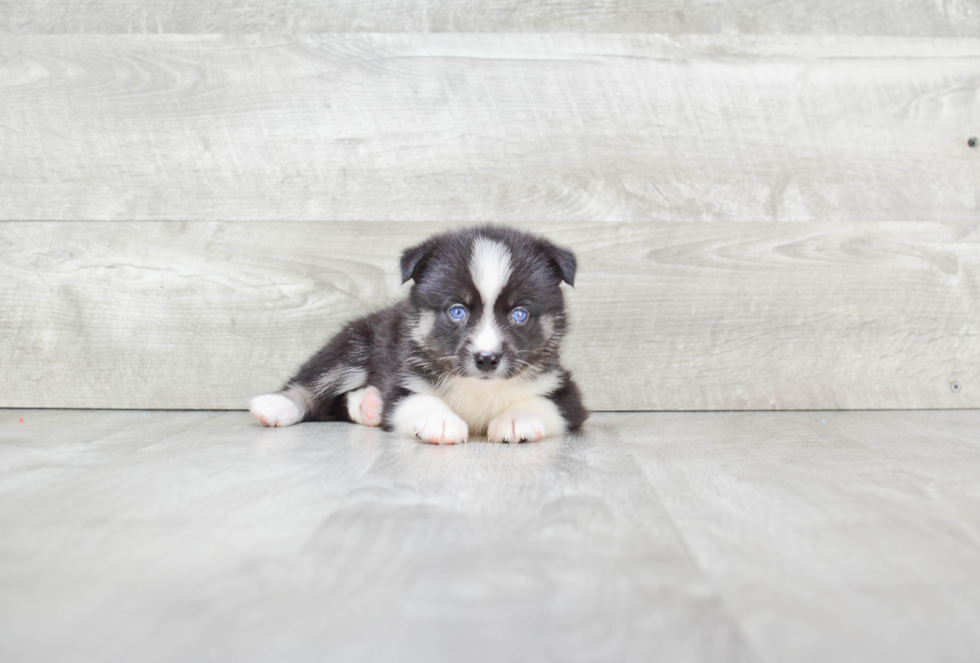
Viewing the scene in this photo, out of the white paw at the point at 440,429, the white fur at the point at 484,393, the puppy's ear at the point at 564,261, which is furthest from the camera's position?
the white fur at the point at 484,393

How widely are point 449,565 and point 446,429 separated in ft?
3.45

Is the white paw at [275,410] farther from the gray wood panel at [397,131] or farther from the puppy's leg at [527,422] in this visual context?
the gray wood panel at [397,131]

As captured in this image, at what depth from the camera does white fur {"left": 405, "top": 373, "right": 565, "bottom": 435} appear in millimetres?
2502

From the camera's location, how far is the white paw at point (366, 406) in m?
2.67

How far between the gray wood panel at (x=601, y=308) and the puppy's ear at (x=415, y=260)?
763 mm

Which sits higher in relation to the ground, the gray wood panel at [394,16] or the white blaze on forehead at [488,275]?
the gray wood panel at [394,16]

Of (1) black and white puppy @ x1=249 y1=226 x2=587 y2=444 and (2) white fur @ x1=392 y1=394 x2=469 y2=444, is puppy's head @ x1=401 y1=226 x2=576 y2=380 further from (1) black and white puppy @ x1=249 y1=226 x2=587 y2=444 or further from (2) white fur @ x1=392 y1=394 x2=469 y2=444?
(2) white fur @ x1=392 y1=394 x2=469 y2=444

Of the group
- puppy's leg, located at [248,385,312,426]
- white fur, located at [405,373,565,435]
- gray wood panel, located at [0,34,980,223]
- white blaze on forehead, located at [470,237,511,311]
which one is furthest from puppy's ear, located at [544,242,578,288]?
puppy's leg, located at [248,385,312,426]

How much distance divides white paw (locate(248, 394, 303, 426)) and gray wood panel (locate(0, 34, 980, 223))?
34.4 inches

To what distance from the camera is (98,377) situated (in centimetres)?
319

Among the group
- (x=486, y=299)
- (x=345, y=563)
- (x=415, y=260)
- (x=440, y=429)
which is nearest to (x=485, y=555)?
(x=345, y=563)

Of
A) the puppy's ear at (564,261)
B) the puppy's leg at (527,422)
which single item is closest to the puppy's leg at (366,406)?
the puppy's leg at (527,422)

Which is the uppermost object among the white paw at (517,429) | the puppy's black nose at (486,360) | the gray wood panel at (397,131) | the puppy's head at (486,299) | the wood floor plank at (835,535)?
the gray wood panel at (397,131)

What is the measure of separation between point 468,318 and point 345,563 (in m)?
1.28
